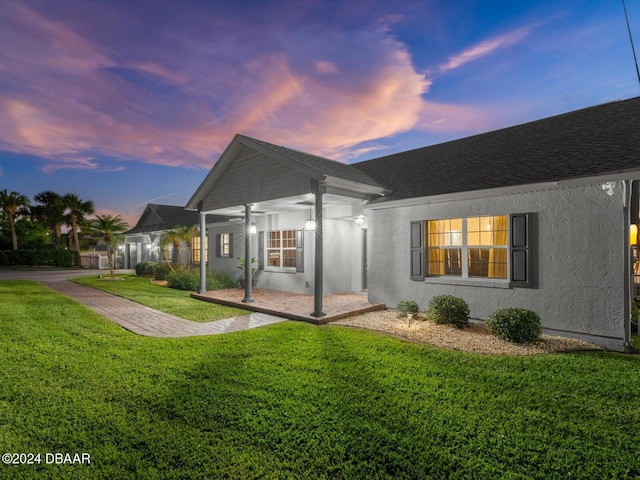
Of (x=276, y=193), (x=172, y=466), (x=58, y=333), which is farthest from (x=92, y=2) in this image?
(x=172, y=466)

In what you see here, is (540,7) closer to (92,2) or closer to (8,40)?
(92,2)

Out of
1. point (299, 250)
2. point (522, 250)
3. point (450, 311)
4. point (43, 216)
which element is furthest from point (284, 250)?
point (43, 216)

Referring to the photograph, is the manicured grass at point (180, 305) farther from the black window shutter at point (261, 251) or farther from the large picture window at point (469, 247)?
the large picture window at point (469, 247)

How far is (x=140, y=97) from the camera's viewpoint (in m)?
14.6

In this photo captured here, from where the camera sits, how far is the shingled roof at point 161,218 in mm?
24047

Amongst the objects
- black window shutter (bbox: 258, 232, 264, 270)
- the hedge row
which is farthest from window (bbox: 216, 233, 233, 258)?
the hedge row

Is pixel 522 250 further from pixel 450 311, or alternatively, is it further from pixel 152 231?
pixel 152 231

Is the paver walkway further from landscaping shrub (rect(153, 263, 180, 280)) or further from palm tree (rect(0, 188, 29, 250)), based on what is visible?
palm tree (rect(0, 188, 29, 250))

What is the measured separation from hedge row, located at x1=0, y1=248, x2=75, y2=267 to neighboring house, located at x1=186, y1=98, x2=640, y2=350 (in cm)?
2970

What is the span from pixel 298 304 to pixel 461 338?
509cm

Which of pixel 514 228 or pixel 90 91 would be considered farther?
pixel 90 91

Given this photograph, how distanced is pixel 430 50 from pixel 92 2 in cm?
1132

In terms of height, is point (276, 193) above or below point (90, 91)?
below

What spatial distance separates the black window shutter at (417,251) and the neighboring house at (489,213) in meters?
0.03
